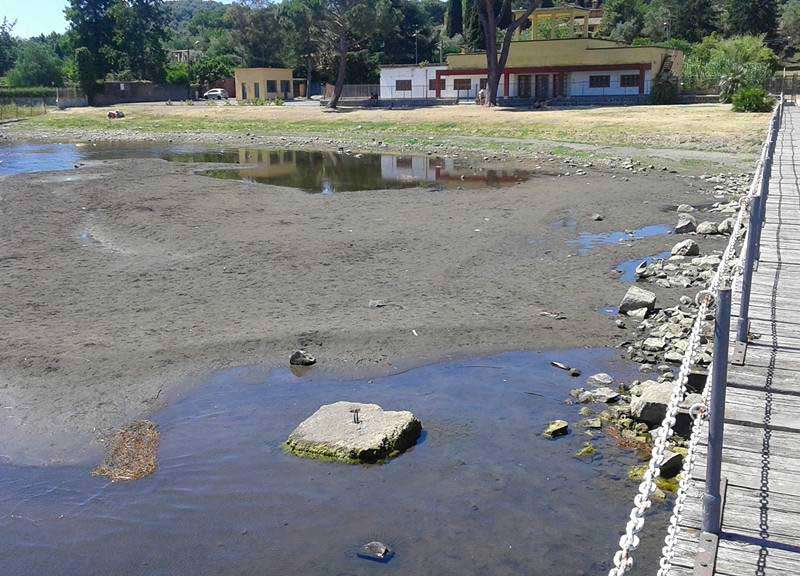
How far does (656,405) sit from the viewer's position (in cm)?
898

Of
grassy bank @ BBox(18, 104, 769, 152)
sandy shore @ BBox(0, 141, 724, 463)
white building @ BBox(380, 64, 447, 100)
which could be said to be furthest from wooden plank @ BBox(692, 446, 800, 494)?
white building @ BBox(380, 64, 447, 100)

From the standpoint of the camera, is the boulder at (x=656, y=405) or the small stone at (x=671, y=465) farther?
the boulder at (x=656, y=405)

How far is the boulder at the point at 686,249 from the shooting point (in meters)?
16.7

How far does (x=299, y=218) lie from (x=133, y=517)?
15351 millimetres

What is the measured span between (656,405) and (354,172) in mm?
27663

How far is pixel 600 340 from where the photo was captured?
481 inches

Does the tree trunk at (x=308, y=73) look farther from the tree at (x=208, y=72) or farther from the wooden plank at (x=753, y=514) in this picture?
the wooden plank at (x=753, y=514)

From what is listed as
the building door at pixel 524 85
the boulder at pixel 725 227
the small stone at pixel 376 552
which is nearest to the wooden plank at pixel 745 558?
the small stone at pixel 376 552

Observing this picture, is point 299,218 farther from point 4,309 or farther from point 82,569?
point 82,569

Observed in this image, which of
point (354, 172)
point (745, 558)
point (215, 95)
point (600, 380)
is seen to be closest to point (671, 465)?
point (600, 380)

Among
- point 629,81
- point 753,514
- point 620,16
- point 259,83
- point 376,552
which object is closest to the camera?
point 753,514

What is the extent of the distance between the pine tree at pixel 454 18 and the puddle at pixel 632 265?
105 metres

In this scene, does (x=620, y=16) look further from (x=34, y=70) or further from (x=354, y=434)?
(x=354, y=434)

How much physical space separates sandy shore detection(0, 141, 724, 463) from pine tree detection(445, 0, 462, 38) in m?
96.7
